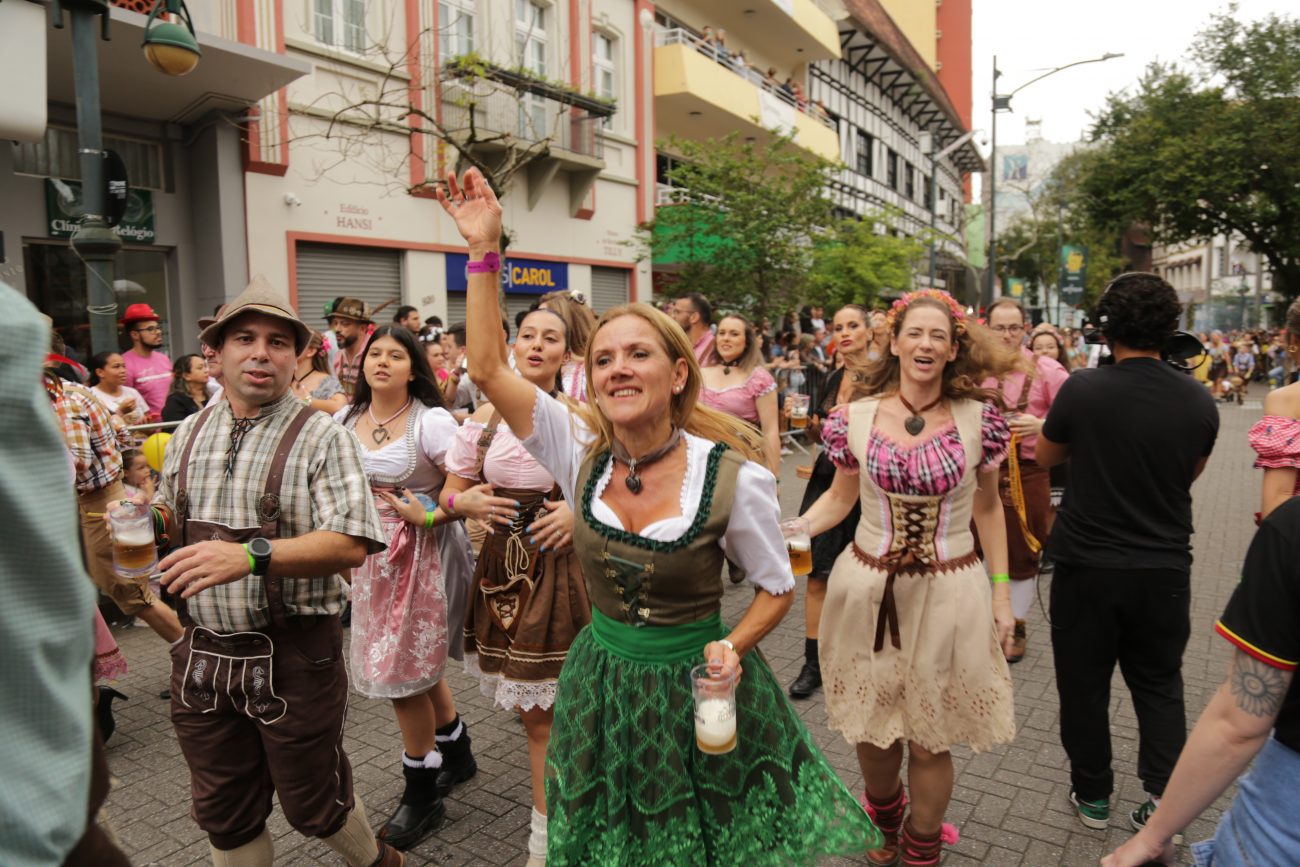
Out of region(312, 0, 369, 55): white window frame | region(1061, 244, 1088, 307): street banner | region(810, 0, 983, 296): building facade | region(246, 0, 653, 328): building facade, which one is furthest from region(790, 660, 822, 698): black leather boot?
region(1061, 244, 1088, 307): street banner

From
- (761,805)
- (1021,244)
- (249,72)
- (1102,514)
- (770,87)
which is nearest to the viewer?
(761,805)

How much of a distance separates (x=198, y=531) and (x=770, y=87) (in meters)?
25.6

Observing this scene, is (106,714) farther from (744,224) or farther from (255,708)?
(744,224)

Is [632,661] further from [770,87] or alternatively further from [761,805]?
[770,87]

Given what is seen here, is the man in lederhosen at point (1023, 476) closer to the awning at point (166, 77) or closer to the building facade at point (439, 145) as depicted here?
the building facade at point (439, 145)

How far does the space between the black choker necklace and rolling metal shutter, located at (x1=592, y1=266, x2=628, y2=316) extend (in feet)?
60.1

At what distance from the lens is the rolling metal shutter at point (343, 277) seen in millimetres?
14578

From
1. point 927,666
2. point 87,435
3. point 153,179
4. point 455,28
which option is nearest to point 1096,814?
point 927,666

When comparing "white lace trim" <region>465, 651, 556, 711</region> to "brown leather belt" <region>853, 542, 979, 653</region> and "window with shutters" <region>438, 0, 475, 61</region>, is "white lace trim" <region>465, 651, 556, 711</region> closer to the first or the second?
"brown leather belt" <region>853, 542, 979, 653</region>

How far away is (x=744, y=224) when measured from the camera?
18.6m

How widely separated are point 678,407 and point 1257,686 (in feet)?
5.10

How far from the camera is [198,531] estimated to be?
9.11 feet

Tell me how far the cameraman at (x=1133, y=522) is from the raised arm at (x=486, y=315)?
226cm

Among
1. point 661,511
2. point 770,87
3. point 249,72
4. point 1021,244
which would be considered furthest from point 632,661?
point 1021,244
